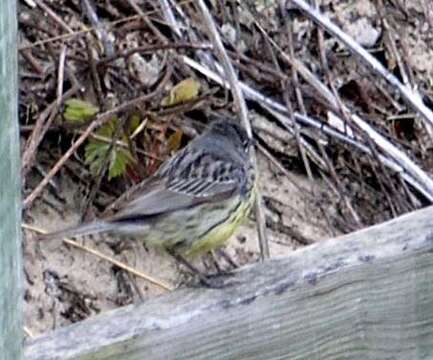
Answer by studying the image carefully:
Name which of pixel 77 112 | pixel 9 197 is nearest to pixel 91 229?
pixel 77 112

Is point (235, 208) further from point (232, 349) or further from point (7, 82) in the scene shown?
point (7, 82)

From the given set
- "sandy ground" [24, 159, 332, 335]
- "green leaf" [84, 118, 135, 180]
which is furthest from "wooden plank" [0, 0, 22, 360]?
"green leaf" [84, 118, 135, 180]

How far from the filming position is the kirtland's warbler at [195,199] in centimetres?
409

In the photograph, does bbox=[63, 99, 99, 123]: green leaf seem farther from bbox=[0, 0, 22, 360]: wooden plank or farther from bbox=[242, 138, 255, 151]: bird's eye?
bbox=[0, 0, 22, 360]: wooden plank

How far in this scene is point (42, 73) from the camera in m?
5.07

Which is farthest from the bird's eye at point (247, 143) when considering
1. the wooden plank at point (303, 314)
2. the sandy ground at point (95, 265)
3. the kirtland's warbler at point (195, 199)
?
the wooden plank at point (303, 314)

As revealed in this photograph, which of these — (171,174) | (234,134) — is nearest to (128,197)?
(171,174)

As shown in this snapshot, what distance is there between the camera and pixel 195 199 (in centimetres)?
437

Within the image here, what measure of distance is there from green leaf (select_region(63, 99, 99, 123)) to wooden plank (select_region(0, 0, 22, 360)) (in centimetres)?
304

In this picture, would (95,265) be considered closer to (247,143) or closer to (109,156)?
(109,156)

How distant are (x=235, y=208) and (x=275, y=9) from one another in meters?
1.66

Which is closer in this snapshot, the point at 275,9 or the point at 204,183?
the point at 204,183

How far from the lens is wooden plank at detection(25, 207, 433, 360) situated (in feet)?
7.04

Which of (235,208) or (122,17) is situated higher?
(122,17)
